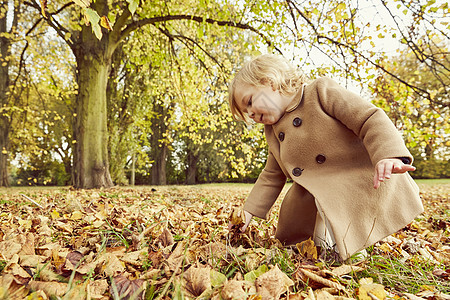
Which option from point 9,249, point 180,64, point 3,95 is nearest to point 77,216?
point 9,249

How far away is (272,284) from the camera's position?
114 cm

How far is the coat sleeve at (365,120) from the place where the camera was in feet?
4.52

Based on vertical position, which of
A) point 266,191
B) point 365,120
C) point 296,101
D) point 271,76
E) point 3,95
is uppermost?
point 3,95

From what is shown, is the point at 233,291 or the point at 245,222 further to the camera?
the point at 245,222

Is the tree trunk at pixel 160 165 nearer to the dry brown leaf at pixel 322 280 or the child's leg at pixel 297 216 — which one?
the child's leg at pixel 297 216

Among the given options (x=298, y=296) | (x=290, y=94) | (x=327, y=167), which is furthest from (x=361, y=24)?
(x=298, y=296)

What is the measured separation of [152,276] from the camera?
1.22 m

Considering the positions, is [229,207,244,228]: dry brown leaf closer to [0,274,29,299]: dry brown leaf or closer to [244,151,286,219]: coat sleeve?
[244,151,286,219]: coat sleeve

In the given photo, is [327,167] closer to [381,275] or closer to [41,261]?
[381,275]

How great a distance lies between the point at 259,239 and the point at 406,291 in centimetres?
89

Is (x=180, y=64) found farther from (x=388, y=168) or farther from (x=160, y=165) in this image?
(x=160, y=165)

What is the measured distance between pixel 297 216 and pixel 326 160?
44 cm

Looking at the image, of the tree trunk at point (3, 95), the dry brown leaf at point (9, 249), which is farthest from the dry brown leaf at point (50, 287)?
the tree trunk at point (3, 95)

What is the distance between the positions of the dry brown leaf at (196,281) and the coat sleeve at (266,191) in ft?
3.02
